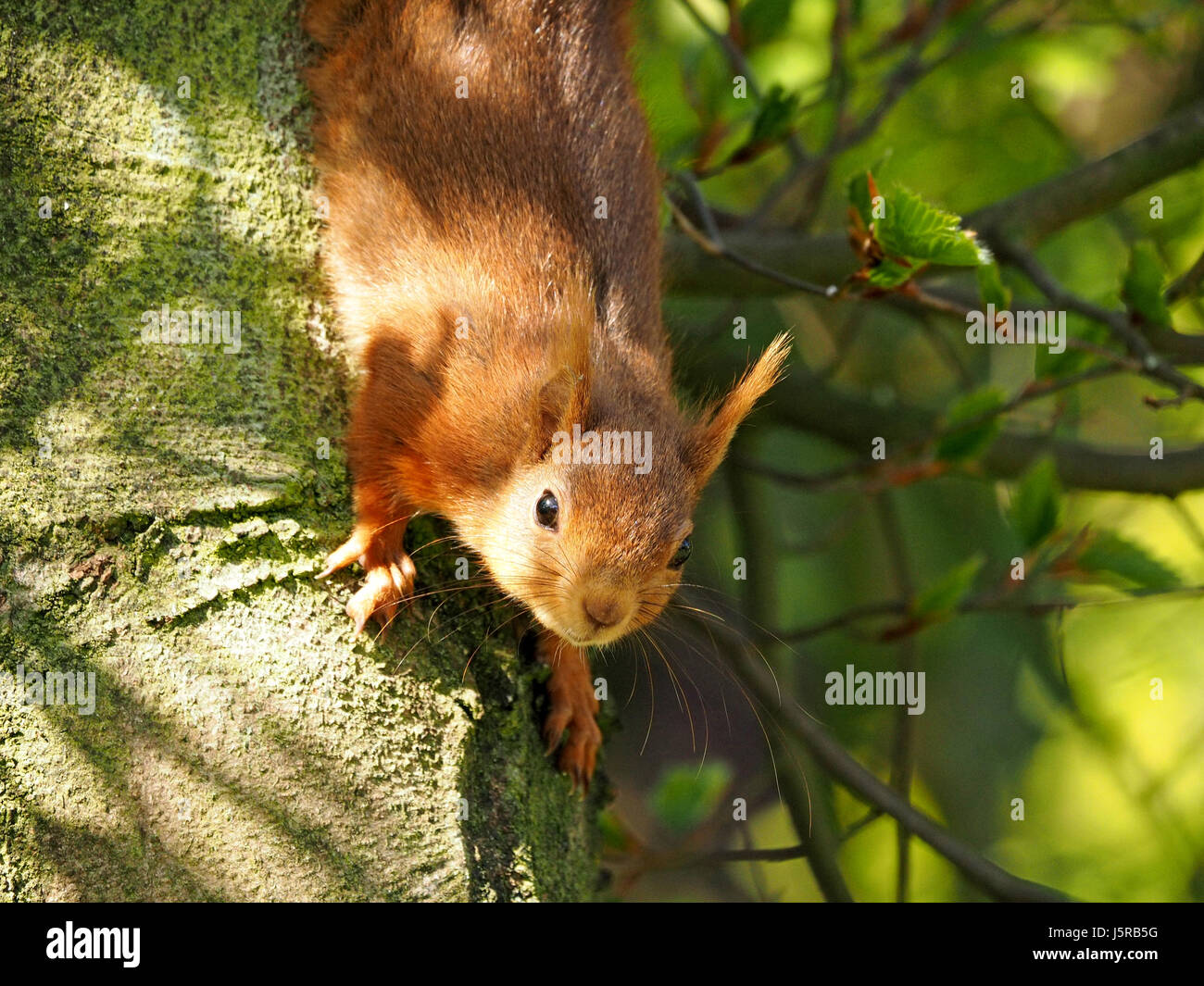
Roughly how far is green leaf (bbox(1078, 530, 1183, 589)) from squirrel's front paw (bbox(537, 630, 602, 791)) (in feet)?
5.68

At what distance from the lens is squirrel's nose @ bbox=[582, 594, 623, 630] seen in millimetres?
2721

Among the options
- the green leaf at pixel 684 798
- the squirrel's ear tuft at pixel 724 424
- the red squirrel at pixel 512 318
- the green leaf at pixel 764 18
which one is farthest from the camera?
the green leaf at pixel 684 798

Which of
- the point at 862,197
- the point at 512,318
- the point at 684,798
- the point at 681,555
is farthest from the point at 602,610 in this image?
the point at 684,798

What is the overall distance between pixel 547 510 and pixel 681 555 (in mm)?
370

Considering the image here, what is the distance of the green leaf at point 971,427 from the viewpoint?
11.5ft

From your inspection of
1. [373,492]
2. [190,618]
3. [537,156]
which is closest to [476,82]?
[537,156]

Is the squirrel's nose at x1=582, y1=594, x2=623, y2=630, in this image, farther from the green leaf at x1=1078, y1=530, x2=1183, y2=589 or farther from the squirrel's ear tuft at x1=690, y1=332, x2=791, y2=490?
the green leaf at x1=1078, y1=530, x2=1183, y2=589

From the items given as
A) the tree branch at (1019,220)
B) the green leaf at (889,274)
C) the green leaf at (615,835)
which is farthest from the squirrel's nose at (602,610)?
the green leaf at (615,835)

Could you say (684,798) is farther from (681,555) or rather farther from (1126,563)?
(1126,563)

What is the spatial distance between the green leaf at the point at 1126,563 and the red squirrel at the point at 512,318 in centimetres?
128

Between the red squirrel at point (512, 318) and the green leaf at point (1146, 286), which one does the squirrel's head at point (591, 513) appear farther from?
the green leaf at point (1146, 286)
